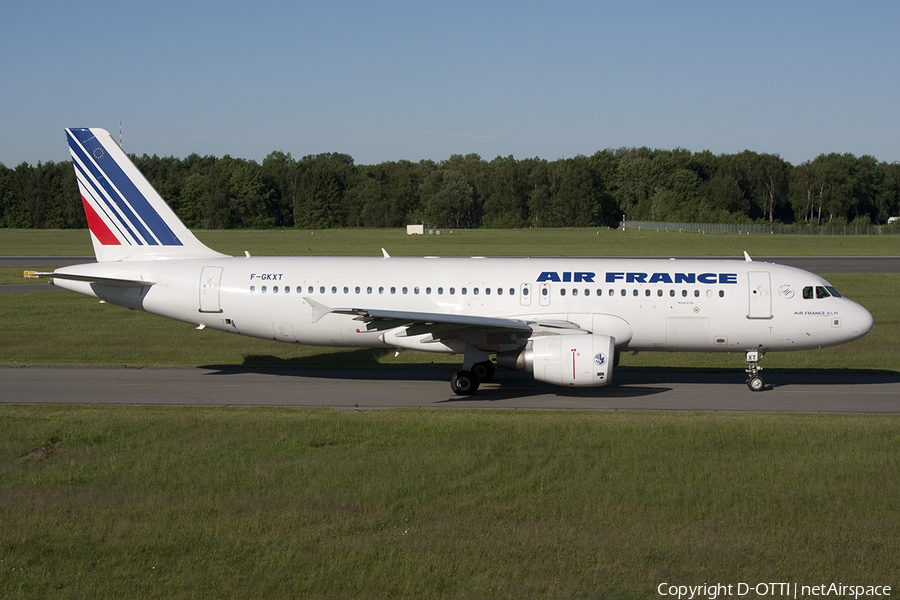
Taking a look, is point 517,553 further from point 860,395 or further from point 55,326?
point 55,326

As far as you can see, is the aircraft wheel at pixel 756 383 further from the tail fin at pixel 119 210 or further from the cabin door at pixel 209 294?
the tail fin at pixel 119 210

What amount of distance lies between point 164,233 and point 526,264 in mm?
10808

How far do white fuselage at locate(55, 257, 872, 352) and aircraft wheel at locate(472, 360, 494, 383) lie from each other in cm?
100

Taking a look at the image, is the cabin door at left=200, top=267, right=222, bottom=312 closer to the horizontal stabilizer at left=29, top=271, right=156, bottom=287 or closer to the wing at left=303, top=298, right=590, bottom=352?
the horizontal stabilizer at left=29, top=271, right=156, bottom=287

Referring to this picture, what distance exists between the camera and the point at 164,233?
81.3ft

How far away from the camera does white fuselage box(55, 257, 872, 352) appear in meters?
22.1

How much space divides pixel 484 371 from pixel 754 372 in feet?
24.2

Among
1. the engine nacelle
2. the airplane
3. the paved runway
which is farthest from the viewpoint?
the airplane

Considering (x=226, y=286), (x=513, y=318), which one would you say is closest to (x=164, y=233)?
(x=226, y=286)

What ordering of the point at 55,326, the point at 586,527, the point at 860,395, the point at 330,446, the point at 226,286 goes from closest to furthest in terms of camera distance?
1. the point at 586,527
2. the point at 330,446
3. the point at 860,395
4. the point at 226,286
5. the point at 55,326

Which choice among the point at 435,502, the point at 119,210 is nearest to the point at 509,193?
the point at 119,210

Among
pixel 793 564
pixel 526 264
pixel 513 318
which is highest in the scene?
pixel 526 264

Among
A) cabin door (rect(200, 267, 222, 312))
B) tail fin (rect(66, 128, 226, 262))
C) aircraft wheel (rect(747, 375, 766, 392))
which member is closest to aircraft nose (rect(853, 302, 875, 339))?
aircraft wheel (rect(747, 375, 766, 392))

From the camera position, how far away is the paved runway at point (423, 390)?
20.9 meters
